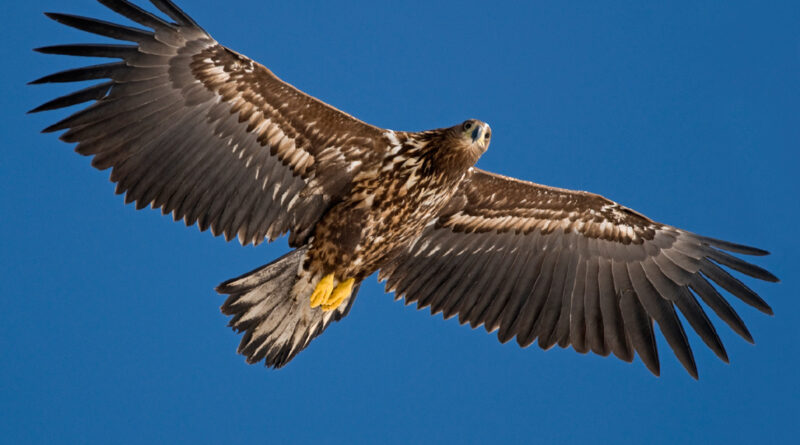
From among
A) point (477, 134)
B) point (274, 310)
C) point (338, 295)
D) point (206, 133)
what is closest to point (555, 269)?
point (477, 134)

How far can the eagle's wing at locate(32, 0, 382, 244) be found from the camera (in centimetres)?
759

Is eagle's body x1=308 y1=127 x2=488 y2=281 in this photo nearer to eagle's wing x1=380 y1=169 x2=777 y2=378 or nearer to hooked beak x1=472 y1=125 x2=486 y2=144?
hooked beak x1=472 y1=125 x2=486 y2=144

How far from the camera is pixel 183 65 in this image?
25.8ft

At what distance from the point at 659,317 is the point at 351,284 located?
2877mm

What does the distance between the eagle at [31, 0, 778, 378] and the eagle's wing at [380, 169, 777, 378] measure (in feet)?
0.05

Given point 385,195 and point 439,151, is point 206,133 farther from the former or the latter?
point 439,151

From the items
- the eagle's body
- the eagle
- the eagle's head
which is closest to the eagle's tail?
the eagle

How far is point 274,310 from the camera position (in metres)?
8.45

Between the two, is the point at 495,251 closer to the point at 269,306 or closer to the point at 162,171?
the point at 269,306

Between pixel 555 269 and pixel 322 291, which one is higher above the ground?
pixel 555 269

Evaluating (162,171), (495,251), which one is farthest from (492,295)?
(162,171)

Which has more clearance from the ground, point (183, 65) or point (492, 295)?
point (492, 295)

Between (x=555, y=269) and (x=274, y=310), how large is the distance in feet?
9.42

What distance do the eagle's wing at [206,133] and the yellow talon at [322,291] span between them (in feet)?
1.41
